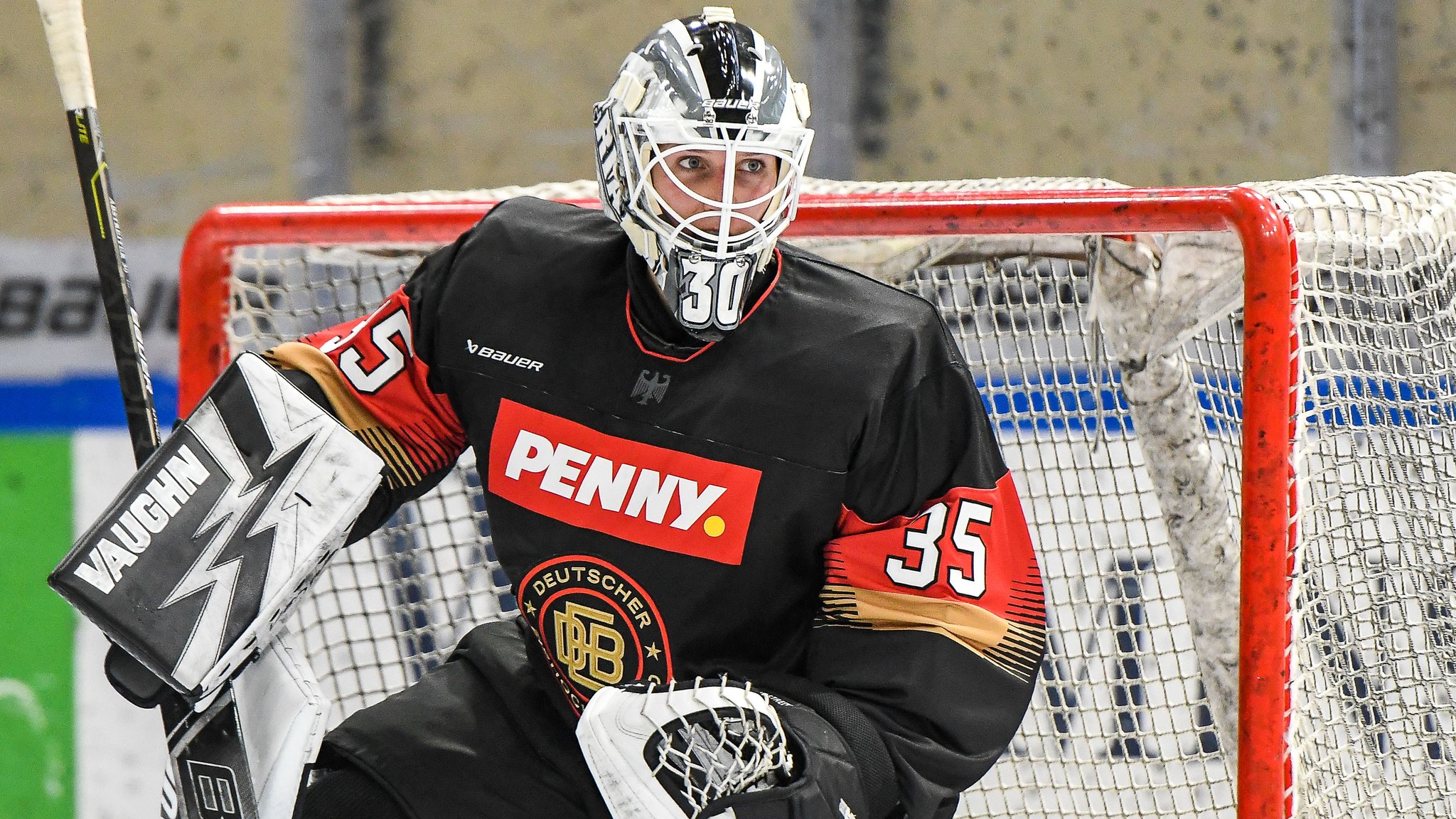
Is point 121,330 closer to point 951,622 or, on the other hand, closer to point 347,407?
point 347,407

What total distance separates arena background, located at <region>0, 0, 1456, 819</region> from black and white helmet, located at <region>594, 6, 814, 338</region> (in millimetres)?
1753

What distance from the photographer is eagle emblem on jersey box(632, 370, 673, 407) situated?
1338 millimetres

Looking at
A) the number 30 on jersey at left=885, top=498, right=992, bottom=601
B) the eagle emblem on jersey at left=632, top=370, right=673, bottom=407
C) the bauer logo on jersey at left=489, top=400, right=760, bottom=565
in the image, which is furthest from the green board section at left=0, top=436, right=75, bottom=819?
the number 30 on jersey at left=885, top=498, right=992, bottom=601

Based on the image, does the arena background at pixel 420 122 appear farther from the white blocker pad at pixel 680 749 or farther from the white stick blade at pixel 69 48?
the white blocker pad at pixel 680 749

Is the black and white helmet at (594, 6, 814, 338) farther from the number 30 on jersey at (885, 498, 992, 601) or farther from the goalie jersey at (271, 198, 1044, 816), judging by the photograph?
the number 30 on jersey at (885, 498, 992, 601)

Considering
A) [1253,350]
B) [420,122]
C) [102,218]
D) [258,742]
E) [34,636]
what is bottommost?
[34,636]

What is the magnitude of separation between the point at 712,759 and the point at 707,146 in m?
0.54

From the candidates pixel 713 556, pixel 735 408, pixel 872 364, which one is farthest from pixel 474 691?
pixel 872 364

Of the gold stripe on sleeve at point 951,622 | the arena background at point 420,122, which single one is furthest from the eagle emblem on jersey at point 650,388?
the arena background at point 420,122

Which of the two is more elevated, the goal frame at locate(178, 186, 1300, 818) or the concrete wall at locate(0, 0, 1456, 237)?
the concrete wall at locate(0, 0, 1456, 237)

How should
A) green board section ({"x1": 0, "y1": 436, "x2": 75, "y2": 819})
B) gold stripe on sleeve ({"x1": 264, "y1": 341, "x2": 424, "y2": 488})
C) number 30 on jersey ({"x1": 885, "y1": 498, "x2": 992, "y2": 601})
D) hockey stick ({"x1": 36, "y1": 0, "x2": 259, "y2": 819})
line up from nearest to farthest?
number 30 on jersey ({"x1": 885, "y1": 498, "x2": 992, "y2": 601})
hockey stick ({"x1": 36, "y1": 0, "x2": 259, "y2": 819})
gold stripe on sleeve ({"x1": 264, "y1": 341, "x2": 424, "y2": 488})
green board section ({"x1": 0, "y1": 436, "x2": 75, "y2": 819})

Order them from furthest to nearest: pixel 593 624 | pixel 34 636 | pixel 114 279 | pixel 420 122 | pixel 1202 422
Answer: pixel 420 122, pixel 34 636, pixel 1202 422, pixel 114 279, pixel 593 624

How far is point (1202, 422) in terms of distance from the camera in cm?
174

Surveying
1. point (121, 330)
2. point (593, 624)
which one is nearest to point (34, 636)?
point (121, 330)
